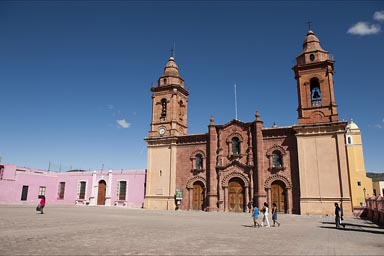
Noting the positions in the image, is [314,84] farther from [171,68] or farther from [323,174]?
[171,68]

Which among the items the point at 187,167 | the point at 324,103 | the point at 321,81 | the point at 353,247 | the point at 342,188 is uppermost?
the point at 321,81

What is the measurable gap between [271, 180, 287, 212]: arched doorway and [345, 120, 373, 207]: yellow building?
12.7 metres

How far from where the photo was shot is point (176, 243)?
8.62 m

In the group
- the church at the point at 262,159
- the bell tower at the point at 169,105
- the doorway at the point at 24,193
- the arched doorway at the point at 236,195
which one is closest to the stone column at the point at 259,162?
the church at the point at 262,159

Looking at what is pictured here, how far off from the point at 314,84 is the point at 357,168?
52.9 feet

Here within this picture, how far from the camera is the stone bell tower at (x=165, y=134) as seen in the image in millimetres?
31047

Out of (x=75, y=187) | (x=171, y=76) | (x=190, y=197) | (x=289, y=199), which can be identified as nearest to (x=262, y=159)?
(x=289, y=199)

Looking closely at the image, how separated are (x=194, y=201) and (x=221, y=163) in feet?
15.8

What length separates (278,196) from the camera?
86.5 ft

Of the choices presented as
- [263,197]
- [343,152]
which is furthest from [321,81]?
[263,197]

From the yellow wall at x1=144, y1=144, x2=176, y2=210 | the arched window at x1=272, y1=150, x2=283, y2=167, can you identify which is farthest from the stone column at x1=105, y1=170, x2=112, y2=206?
the arched window at x1=272, y1=150, x2=283, y2=167

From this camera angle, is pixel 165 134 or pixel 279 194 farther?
pixel 165 134

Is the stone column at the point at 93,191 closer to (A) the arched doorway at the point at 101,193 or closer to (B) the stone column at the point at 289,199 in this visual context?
(A) the arched doorway at the point at 101,193

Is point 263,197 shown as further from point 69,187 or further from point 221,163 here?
point 69,187
